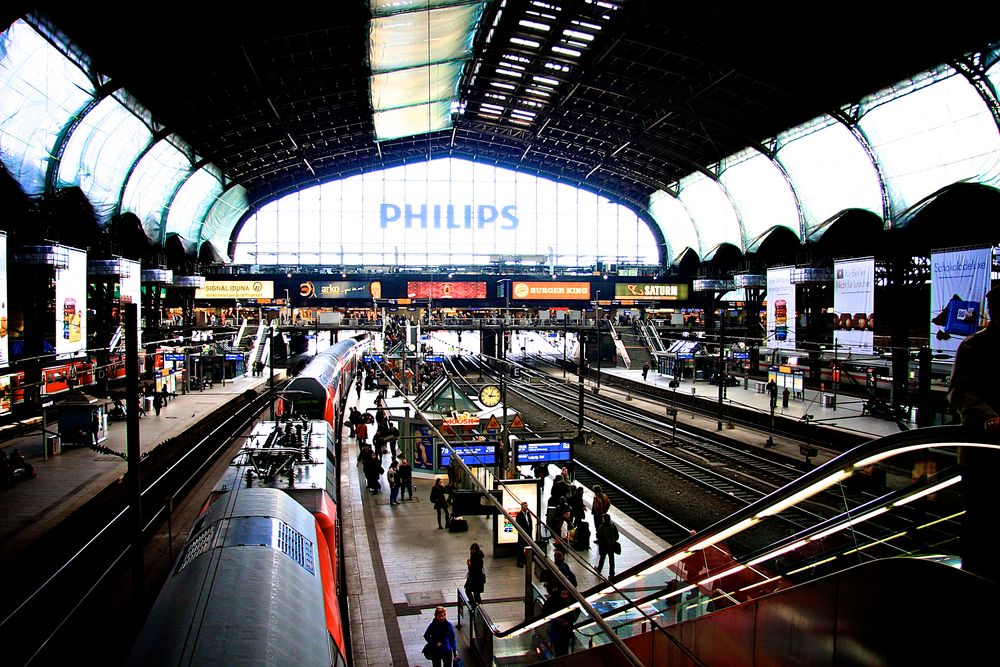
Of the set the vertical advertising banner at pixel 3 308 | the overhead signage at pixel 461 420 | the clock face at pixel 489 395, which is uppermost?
the vertical advertising banner at pixel 3 308

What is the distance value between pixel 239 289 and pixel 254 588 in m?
47.4

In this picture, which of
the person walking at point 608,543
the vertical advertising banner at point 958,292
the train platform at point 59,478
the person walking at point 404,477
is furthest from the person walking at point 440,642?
the vertical advertising banner at point 958,292

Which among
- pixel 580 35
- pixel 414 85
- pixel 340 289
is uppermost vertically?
pixel 414 85

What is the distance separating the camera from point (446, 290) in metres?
48.4

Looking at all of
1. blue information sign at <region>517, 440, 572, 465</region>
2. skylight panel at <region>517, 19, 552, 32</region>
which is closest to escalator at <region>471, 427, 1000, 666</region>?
blue information sign at <region>517, 440, 572, 465</region>

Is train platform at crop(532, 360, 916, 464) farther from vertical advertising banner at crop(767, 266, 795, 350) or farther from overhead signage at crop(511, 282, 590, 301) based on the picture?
overhead signage at crop(511, 282, 590, 301)

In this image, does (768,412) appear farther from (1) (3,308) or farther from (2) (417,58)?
(1) (3,308)

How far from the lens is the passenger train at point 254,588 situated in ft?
12.5

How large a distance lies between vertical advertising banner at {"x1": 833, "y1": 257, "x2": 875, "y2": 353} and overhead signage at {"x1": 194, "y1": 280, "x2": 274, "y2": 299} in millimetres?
39054

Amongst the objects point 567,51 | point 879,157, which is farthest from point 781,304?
point 567,51

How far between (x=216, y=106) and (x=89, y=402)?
2218 cm

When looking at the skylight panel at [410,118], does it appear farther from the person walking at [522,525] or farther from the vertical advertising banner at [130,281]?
the person walking at [522,525]

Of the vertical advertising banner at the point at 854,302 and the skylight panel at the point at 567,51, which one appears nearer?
the vertical advertising banner at the point at 854,302

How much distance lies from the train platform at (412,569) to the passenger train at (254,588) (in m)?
1.03
